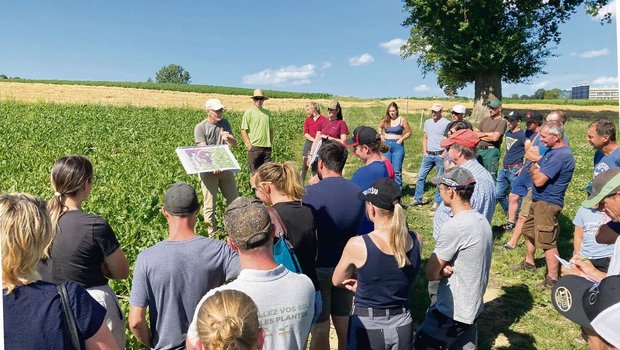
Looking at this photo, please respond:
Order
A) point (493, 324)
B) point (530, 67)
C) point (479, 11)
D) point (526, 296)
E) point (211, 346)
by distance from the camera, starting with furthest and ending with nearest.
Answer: point (530, 67) < point (479, 11) < point (526, 296) < point (493, 324) < point (211, 346)

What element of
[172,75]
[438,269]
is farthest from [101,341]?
[172,75]

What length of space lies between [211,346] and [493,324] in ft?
13.8

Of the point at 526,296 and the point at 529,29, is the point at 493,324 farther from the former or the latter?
the point at 529,29

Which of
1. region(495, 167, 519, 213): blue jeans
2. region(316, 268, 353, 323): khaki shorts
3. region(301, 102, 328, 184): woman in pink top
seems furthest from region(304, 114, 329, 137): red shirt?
region(316, 268, 353, 323): khaki shorts

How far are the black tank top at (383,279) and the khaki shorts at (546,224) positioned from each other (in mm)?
3204

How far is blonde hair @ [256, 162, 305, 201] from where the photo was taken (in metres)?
3.60

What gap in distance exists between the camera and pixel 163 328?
2.98 m

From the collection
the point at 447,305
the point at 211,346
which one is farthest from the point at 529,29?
the point at 211,346

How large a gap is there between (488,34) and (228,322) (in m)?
28.6

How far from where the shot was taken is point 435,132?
8.77 m

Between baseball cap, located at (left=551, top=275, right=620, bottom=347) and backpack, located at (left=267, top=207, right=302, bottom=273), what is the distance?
164 cm

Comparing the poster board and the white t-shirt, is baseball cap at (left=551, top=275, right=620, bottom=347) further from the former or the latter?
the poster board

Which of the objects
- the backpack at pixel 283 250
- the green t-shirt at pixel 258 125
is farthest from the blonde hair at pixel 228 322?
the green t-shirt at pixel 258 125

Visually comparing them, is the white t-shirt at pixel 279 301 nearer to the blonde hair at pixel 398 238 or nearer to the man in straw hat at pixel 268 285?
the man in straw hat at pixel 268 285
